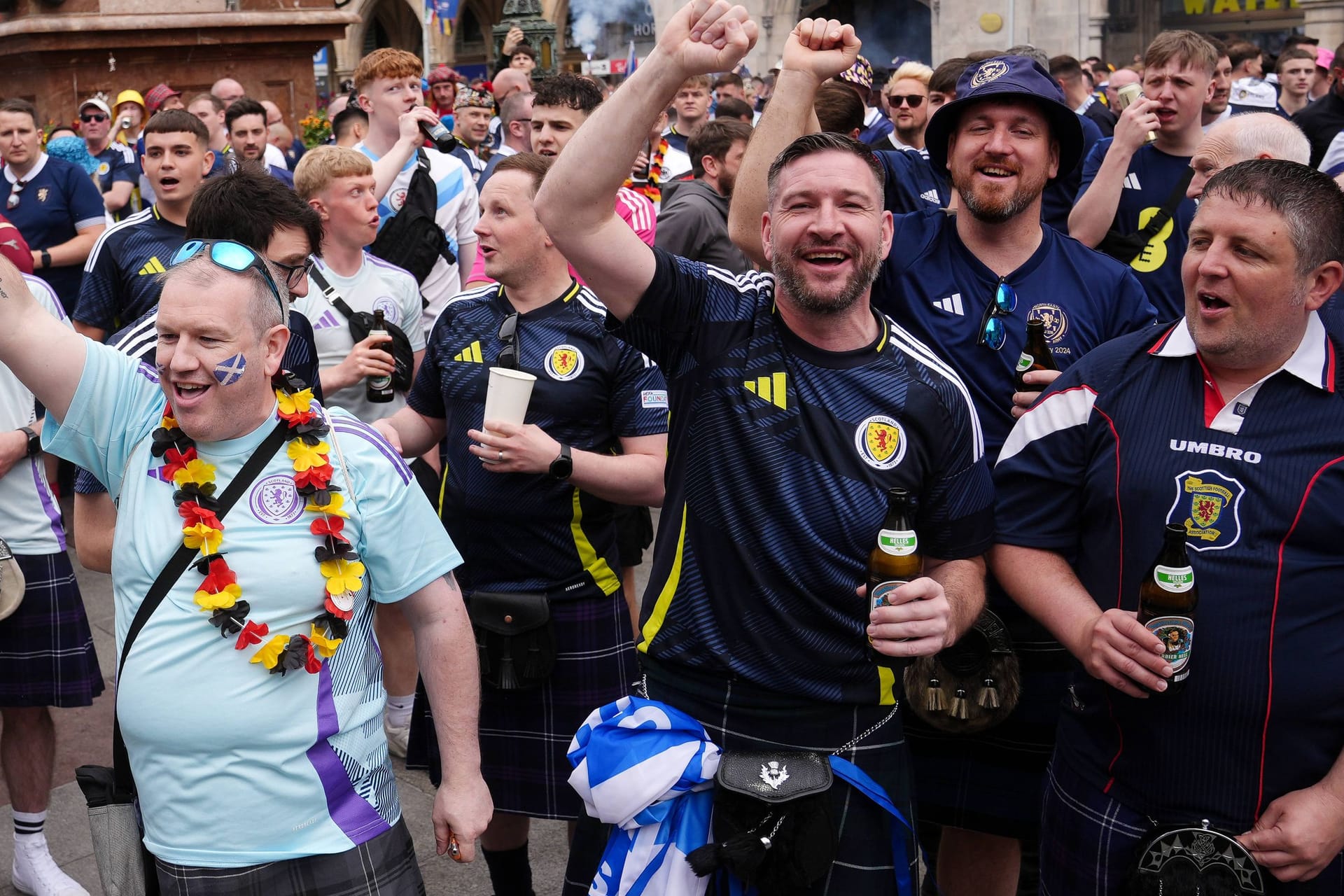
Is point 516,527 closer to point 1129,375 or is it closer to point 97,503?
point 97,503

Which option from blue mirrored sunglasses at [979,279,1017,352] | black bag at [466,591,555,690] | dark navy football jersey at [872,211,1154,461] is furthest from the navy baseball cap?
black bag at [466,591,555,690]

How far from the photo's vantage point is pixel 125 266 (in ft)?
17.1

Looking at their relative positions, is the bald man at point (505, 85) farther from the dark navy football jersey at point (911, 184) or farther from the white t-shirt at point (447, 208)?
the dark navy football jersey at point (911, 184)

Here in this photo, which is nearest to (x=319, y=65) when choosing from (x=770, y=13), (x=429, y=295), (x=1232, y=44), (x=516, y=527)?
(x=770, y=13)

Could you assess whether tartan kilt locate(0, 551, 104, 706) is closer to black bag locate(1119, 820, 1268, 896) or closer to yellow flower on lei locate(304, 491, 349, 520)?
yellow flower on lei locate(304, 491, 349, 520)

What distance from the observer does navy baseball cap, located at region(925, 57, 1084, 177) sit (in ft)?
11.9

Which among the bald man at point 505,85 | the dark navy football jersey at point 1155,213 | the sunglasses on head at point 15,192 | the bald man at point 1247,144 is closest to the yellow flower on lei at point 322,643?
the bald man at point 1247,144

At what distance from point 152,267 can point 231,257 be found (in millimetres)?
2509

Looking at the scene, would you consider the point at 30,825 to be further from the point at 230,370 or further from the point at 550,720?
the point at 230,370

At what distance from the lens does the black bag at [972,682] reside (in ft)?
11.3

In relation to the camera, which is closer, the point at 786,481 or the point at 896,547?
the point at 896,547

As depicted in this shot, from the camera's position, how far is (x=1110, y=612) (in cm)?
278

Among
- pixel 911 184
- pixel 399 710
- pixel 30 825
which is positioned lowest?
pixel 399 710

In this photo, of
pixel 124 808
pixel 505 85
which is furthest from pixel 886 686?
pixel 505 85
